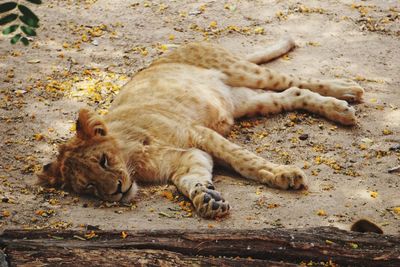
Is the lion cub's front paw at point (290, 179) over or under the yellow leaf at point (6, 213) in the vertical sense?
over

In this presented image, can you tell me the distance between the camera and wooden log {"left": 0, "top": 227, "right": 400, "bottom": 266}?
10.5ft

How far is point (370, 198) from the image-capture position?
15.8 feet

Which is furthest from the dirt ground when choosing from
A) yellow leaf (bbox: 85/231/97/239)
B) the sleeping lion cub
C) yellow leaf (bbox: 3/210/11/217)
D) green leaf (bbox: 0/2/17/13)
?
green leaf (bbox: 0/2/17/13)

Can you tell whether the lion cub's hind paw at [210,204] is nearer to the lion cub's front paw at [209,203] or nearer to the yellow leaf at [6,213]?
the lion cub's front paw at [209,203]

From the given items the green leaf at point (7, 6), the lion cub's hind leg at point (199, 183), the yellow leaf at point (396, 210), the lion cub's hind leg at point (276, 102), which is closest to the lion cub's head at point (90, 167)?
the lion cub's hind leg at point (199, 183)

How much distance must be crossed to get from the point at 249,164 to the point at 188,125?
2.56ft

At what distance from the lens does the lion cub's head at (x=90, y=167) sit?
4.92 m

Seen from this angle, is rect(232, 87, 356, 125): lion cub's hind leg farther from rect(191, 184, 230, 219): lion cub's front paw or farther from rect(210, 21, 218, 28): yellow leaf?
rect(210, 21, 218, 28): yellow leaf

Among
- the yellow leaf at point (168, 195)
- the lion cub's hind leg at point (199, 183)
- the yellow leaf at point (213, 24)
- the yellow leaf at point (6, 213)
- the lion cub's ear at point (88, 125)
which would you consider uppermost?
the lion cub's ear at point (88, 125)

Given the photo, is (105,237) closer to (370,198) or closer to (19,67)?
(370,198)

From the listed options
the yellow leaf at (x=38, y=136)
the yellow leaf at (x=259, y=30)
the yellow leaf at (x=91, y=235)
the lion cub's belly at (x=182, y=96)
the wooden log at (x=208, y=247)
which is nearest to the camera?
the wooden log at (x=208, y=247)

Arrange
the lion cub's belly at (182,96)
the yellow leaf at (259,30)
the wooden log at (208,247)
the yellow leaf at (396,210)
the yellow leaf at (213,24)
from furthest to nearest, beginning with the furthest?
the yellow leaf at (213,24) → the yellow leaf at (259,30) → the lion cub's belly at (182,96) → the yellow leaf at (396,210) → the wooden log at (208,247)

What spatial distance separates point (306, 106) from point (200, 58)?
119 cm

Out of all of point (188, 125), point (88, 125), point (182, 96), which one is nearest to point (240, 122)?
point (182, 96)
